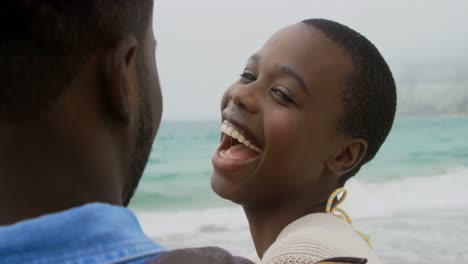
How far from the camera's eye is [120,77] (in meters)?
0.98

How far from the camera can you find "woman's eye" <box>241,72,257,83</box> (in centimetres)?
218

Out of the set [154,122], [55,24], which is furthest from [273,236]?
[55,24]

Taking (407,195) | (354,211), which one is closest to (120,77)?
(354,211)

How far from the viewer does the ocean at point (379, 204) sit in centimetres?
779

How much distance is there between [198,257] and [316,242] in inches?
36.6

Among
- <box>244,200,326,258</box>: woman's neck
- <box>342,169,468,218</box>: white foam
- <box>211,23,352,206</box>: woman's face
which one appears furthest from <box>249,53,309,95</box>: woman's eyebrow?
<box>342,169,468,218</box>: white foam

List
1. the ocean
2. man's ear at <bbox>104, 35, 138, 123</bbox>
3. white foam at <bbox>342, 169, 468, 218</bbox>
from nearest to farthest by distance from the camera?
man's ear at <bbox>104, 35, 138, 123</bbox> → the ocean → white foam at <bbox>342, 169, 468, 218</bbox>

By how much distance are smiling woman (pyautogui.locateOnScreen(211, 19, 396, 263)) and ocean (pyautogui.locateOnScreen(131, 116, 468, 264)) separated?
16.0 feet

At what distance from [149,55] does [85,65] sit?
0.16 meters

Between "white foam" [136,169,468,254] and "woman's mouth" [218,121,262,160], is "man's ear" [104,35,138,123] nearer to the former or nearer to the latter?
"woman's mouth" [218,121,262,160]

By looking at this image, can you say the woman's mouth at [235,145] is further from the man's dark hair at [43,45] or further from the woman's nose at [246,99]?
the man's dark hair at [43,45]

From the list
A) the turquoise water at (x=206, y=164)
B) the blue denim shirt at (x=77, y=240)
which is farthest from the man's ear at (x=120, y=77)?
the turquoise water at (x=206, y=164)

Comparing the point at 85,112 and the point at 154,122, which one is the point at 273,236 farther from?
the point at 85,112

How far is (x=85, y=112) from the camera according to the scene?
0.96m
